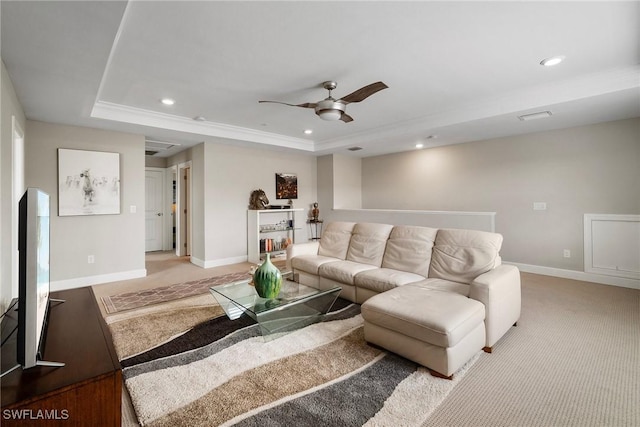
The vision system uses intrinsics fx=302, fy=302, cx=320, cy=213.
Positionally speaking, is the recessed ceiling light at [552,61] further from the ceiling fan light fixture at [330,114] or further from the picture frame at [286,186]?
the picture frame at [286,186]

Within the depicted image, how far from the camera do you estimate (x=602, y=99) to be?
3.33 meters

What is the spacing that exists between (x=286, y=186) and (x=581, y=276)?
537cm

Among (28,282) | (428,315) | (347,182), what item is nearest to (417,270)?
(428,315)

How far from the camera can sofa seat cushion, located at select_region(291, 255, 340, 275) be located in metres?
3.82

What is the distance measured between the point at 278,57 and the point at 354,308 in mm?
2627

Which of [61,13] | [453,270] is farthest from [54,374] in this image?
[453,270]

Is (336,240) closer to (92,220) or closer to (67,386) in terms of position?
(67,386)

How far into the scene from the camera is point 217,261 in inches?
223

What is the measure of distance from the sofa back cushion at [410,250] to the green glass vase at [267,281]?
1461 mm

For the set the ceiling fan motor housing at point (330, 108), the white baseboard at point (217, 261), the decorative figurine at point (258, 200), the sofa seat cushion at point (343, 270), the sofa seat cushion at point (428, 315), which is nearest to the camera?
the sofa seat cushion at point (428, 315)

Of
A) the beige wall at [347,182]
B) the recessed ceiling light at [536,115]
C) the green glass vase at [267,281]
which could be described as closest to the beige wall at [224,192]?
the beige wall at [347,182]

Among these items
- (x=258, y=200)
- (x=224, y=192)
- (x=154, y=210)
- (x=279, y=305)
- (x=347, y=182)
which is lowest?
(x=279, y=305)

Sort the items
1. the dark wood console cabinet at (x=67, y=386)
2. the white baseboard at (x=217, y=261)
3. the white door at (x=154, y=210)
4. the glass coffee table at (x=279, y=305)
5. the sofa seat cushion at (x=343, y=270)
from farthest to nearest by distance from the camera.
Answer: the white door at (x=154, y=210) → the white baseboard at (x=217, y=261) → the sofa seat cushion at (x=343, y=270) → the glass coffee table at (x=279, y=305) → the dark wood console cabinet at (x=67, y=386)

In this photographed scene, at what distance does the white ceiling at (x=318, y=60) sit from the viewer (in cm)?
208
